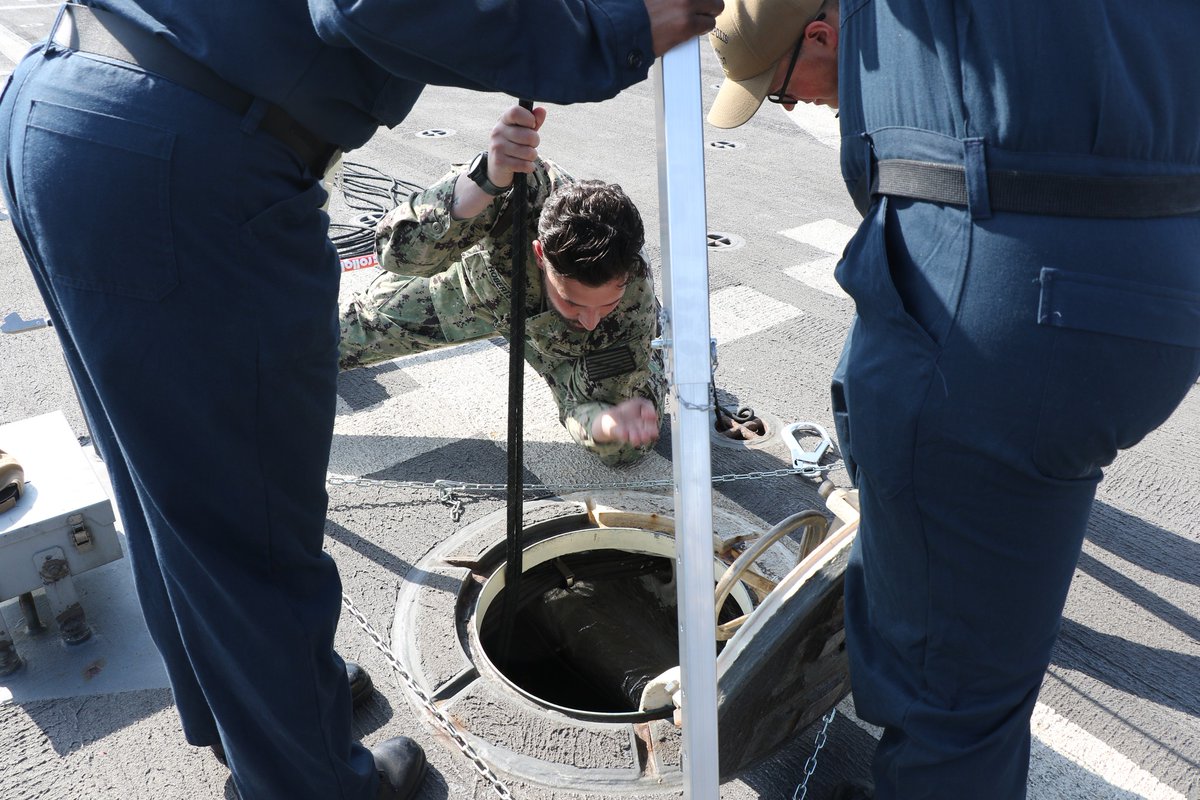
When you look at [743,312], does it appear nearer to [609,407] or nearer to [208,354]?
[609,407]

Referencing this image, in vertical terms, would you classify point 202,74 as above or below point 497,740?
above

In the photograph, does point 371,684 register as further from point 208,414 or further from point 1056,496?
point 1056,496

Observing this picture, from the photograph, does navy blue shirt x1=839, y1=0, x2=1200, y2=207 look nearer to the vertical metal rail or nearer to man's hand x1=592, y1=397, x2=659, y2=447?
the vertical metal rail

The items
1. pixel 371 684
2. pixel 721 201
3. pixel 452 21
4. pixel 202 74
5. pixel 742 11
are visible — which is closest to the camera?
pixel 452 21

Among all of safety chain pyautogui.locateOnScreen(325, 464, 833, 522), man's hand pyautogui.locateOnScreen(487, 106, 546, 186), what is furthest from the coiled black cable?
man's hand pyautogui.locateOnScreen(487, 106, 546, 186)

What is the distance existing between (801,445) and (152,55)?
246 cm

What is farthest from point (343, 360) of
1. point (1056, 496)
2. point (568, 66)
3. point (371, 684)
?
point (1056, 496)

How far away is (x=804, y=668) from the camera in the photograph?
1962 millimetres

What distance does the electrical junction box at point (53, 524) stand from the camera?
226cm

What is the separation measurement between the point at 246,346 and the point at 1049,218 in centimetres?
122

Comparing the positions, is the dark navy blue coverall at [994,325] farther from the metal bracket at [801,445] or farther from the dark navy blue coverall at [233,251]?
the metal bracket at [801,445]

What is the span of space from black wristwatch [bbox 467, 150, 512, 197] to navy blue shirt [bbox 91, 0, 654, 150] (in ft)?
4.12

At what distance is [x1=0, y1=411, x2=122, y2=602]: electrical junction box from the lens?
2.26m

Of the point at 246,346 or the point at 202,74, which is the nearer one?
the point at 202,74
